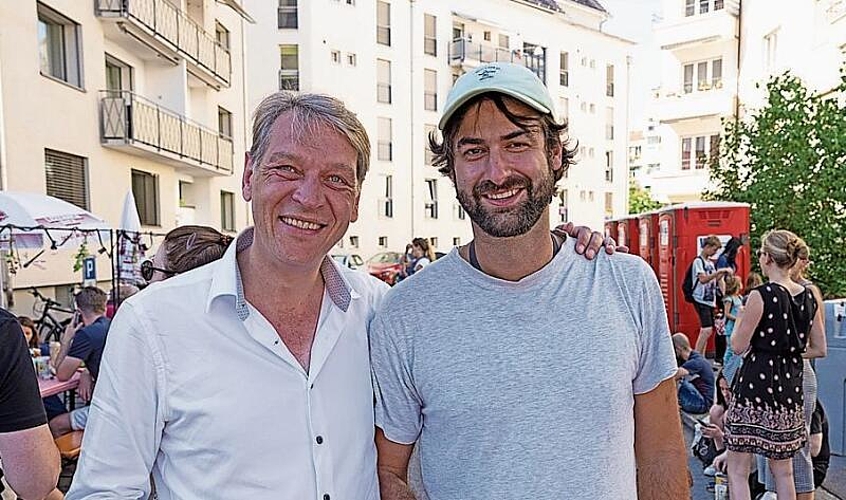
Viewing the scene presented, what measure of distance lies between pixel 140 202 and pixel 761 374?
49.5 feet

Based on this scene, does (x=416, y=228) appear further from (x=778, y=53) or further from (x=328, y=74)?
(x=778, y=53)

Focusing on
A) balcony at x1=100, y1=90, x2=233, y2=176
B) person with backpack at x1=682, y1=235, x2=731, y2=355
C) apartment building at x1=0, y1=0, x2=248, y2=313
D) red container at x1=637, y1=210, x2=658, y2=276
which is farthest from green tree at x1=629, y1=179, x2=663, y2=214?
person with backpack at x1=682, y1=235, x2=731, y2=355

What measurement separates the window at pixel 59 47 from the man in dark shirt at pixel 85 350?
739 centimetres

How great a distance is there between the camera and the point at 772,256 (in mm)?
4543

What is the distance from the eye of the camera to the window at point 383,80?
99.1 ft

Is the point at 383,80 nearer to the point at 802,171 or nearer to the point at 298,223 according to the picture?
the point at 802,171

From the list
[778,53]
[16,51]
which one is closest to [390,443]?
[16,51]

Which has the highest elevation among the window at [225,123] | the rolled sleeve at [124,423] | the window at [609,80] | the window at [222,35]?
the window at [609,80]

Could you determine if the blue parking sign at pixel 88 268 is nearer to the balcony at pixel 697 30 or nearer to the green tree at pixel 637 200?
the balcony at pixel 697 30

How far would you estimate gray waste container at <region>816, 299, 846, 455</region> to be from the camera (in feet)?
19.4

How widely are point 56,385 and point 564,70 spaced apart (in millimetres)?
35853

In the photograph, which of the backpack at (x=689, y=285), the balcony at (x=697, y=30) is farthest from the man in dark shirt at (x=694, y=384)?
the balcony at (x=697, y=30)

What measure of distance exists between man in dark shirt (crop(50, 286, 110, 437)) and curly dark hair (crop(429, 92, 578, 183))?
4.70 meters

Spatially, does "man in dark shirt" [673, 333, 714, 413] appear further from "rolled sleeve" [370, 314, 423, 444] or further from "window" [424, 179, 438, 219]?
"window" [424, 179, 438, 219]
